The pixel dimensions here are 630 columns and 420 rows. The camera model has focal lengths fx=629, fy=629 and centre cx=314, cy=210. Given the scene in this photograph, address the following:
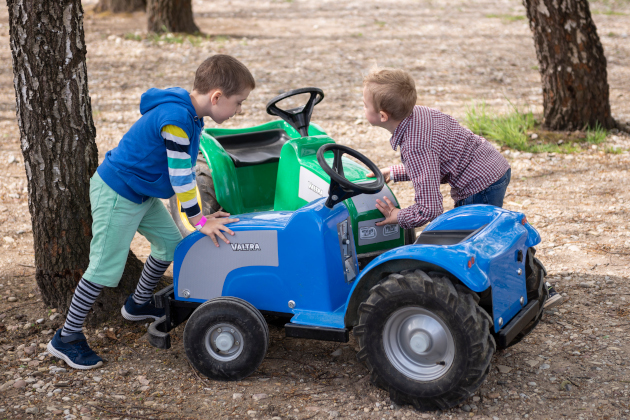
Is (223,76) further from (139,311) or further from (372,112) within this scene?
(139,311)

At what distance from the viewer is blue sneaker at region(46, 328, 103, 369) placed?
10.7ft

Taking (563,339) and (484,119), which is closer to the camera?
(563,339)

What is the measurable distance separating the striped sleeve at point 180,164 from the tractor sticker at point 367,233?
97 cm

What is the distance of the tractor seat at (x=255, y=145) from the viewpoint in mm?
4465

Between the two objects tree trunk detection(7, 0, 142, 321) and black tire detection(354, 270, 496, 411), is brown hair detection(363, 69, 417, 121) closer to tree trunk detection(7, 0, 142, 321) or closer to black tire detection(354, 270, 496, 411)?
black tire detection(354, 270, 496, 411)

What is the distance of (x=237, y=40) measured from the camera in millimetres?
11602

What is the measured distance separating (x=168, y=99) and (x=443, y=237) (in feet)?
4.92

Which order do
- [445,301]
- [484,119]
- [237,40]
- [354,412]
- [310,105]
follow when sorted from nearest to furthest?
[445,301], [354,412], [310,105], [484,119], [237,40]

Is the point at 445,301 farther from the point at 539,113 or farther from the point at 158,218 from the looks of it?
the point at 539,113

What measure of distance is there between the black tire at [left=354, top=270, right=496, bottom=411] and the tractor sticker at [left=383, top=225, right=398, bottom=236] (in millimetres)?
828

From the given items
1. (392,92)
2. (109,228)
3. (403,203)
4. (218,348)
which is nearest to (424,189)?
(392,92)

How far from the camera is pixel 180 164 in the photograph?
298cm

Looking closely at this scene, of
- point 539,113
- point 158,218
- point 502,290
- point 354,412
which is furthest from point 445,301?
point 539,113

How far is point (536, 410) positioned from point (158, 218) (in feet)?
6.90
